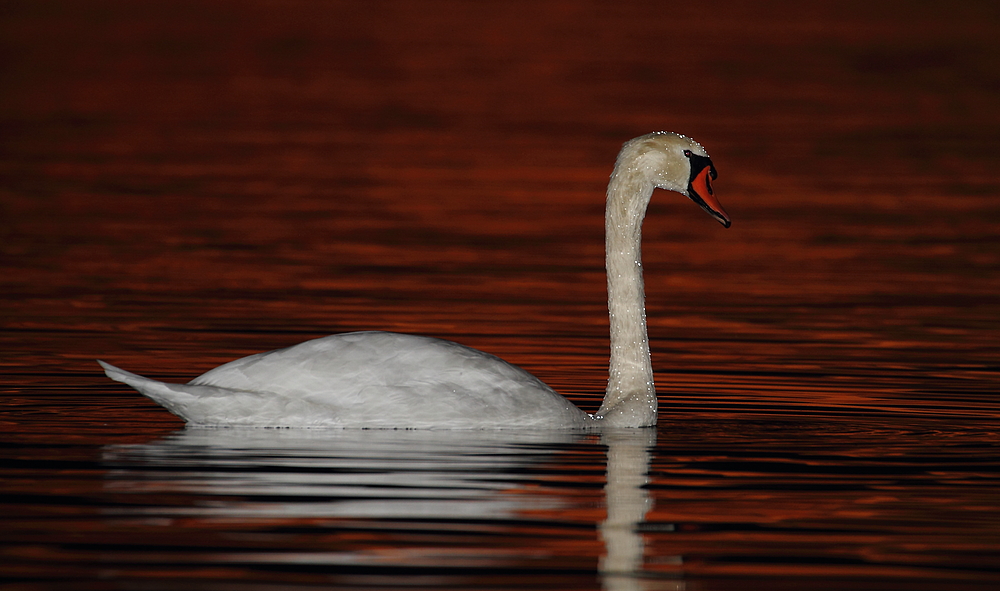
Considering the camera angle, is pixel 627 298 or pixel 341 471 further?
pixel 627 298

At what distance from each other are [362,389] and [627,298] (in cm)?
193

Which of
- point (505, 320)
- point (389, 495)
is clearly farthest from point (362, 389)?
point (505, 320)

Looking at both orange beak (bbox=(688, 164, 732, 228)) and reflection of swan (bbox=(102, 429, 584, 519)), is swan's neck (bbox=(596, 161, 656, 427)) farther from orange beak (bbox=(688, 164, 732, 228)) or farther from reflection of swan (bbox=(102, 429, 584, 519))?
reflection of swan (bbox=(102, 429, 584, 519))

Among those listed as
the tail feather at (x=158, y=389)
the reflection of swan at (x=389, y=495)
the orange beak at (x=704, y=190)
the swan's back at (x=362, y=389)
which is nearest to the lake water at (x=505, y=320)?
the reflection of swan at (x=389, y=495)

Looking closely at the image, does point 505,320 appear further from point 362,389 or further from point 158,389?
point 158,389

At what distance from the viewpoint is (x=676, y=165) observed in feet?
40.3

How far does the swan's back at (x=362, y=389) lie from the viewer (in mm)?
11195

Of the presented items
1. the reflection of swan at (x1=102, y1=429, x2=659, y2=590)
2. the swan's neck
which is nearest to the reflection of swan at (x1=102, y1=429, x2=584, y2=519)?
the reflection of swan at (x1=102, y1=429, x2=659, y2=590)

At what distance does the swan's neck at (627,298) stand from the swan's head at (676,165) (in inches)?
2.8

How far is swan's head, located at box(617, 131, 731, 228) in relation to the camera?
12.3 meters

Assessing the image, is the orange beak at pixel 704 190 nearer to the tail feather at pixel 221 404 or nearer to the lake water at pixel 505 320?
the lake water at pixel 505 320

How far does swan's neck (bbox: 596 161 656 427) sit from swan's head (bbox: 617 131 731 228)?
0.23 feet

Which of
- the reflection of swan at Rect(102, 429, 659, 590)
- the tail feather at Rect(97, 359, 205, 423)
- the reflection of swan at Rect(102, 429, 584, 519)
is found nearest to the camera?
the reflection of swan at Rect(102, 429, 659, 590)

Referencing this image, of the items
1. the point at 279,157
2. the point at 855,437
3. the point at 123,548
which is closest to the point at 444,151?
the point at 279,157
